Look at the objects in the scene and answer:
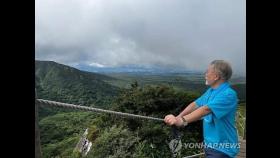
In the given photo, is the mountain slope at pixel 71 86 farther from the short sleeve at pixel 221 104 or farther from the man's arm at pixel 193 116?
the short sleeve at pixel 221 104

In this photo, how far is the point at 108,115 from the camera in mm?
5109

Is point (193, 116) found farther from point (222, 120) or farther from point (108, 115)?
point (108, 115)

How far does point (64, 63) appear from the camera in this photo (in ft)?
18.1

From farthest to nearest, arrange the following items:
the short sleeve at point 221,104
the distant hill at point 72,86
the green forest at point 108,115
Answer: the distant hill at point 72,86 → the green forest at point 108,115 → the short sleeve at point 221,104

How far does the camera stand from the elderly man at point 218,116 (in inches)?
114

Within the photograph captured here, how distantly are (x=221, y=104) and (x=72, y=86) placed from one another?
2.96 meters

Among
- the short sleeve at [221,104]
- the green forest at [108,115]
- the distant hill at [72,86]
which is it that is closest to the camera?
the short sleeve at [221,104]

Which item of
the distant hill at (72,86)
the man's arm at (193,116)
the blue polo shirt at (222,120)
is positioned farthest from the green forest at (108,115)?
the blue polo shirt at (222,120)

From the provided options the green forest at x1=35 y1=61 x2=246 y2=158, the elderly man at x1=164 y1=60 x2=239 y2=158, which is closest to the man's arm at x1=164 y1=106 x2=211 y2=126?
the elderly man at x1=164 y1=60 x2=239 y2=158
